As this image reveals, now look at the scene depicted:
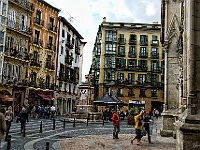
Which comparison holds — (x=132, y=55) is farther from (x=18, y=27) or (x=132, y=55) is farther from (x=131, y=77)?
(x=18, y=27)

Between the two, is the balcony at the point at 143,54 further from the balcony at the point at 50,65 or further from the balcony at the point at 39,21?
the balcony at the point at 39,21

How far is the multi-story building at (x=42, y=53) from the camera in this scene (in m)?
43.8

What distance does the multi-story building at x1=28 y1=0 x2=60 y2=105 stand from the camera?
144ft

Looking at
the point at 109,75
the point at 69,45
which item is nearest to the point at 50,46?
the point at 69,45

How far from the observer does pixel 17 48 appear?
130ft

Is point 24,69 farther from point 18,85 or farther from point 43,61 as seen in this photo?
point 43,61

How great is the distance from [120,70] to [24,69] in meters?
27.7

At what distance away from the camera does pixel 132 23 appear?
67000 mm

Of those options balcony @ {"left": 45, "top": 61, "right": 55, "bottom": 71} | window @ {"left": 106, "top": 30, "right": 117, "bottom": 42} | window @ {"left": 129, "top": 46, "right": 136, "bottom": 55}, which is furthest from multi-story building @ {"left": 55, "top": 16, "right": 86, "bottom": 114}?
window @ {"left": 129, "top": 46, "right": 136, "bottom": 55}

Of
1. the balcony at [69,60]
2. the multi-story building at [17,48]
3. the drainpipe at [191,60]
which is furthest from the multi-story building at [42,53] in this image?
the drainpipe at [191,60]

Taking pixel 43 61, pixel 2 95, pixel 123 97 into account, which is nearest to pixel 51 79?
pixel 43 61

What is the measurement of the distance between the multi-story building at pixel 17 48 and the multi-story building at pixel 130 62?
25527 mm

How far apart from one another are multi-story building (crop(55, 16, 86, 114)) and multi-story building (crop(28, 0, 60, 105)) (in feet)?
6.01

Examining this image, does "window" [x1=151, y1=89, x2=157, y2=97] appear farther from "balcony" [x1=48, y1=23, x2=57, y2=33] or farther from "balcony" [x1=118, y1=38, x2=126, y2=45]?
"balcony" [x1=48, y1=23, x2=57, y2=33]
